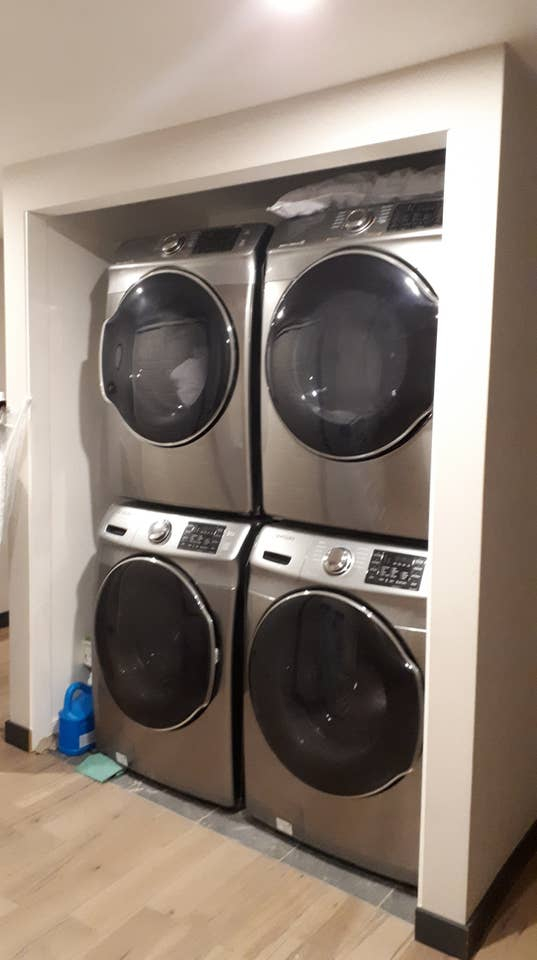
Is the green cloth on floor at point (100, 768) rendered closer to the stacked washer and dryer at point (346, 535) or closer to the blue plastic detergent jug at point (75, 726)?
the blue plastic detergent jug at point (75, 726)

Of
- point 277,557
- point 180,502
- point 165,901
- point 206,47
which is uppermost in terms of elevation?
point 206,47

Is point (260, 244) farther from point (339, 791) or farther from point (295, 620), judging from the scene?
point (339, 791)

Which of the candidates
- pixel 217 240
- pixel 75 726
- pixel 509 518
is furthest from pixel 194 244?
pixel 75 726

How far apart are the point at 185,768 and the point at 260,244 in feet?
4.93

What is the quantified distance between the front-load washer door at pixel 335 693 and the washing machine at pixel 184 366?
372 millimetres

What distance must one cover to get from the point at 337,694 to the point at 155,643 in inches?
24.0

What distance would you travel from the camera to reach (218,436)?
6.84 feet

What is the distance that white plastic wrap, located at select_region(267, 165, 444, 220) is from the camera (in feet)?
6.06

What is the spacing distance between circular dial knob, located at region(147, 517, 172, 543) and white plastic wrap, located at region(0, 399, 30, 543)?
0.50m

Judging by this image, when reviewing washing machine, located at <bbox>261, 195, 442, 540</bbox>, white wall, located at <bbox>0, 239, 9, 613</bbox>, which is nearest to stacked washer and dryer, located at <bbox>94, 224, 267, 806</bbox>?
washing machine, located at <bbox>261, 195, 442, 540</bbox>

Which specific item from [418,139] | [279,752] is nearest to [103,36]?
[418,139]

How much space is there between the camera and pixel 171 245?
2.21 meters

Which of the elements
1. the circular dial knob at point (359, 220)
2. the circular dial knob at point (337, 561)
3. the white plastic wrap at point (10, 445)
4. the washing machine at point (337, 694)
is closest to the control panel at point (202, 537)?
the washing machine at point (337, 694)

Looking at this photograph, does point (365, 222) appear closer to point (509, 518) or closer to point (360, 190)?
point (360, 190)
